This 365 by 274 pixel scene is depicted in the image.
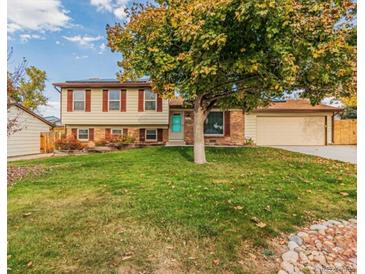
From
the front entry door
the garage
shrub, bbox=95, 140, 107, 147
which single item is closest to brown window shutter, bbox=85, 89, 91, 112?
shrub, bbox=95, 140, 107, 147

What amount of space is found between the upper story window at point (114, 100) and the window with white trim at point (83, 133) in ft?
8.91

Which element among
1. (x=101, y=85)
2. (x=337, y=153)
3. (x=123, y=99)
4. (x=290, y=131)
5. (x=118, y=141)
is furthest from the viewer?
(x=290, y=131)

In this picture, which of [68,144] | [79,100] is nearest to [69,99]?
[79,100]

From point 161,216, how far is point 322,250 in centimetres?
241

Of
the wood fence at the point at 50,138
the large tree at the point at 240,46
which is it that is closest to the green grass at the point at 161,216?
the large tree at the point at 240,46

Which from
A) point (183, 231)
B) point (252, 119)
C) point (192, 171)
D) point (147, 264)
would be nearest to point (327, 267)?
point (183, 231)

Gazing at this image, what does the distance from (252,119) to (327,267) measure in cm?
1749

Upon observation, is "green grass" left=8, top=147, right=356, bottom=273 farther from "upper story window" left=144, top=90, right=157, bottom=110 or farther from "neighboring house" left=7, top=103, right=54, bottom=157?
"upper story window" left=144, top=90, right=157, bottom=110

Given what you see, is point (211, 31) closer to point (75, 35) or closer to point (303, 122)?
point (75, 35)

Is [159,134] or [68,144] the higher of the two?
→ [159,134]

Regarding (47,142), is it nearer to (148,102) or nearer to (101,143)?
(101,143)

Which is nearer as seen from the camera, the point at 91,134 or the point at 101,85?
the point at 101,85

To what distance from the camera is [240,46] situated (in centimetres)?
706

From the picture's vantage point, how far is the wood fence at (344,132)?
19.8 m
